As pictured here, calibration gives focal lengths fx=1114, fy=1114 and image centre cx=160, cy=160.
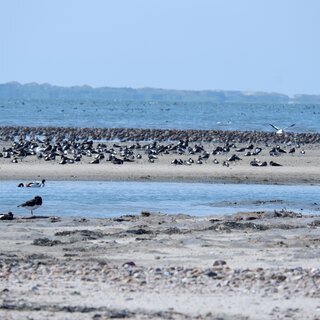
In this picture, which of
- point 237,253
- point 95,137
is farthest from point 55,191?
point 95,137

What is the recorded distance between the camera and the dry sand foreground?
960cm

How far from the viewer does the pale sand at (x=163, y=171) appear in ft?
85.5

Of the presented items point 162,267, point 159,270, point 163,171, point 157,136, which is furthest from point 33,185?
point 157,136

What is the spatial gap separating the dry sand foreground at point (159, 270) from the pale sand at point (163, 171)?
9.44 meters

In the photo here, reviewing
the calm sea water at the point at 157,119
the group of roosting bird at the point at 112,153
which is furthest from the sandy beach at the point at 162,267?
the calm sea water at the point at 157,119

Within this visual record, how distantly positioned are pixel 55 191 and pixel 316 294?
13130 millimetres

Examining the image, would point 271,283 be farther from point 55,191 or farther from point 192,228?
point 55,191

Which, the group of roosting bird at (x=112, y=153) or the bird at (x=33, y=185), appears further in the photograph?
the group of roosting bird at (x=112, y=153)

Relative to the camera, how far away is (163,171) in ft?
90.0

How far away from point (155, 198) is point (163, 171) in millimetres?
5725

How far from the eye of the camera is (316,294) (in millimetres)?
10141

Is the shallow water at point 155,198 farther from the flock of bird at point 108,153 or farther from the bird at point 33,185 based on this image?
the flock of bird at point 108,153

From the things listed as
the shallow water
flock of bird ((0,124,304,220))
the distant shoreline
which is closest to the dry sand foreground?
the shallow water

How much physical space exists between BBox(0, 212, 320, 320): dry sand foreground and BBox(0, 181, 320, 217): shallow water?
2909 mm
